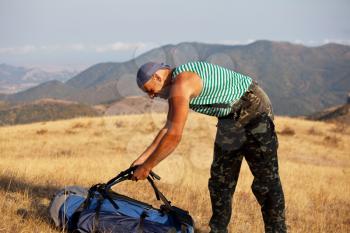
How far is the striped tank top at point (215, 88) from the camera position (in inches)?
158

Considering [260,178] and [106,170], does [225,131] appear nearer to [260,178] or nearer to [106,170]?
[260,178]

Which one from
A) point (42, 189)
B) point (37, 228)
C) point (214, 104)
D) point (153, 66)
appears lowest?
point (42, 189)

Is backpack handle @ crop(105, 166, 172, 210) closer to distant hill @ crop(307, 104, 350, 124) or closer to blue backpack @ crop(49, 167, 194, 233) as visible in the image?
blue backpack @ crop(49, 167, 194, 233)

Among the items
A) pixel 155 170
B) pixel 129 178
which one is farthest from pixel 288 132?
pixel 129 178

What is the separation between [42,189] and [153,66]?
12.2ft

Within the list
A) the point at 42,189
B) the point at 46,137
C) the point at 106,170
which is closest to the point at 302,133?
the point at 46,137

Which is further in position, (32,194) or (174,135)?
(32,194)

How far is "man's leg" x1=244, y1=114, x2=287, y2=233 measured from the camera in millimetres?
4609

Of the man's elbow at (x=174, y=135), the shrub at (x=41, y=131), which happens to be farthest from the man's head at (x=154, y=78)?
the shrub at (x=41, y=131)

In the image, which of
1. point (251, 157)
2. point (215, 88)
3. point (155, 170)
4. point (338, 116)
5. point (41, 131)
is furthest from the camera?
point (338, 116)

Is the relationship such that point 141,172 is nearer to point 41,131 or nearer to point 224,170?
point 224,170

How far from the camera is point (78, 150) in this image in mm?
16438

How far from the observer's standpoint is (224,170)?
4.84 m

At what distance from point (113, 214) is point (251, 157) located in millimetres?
1483
